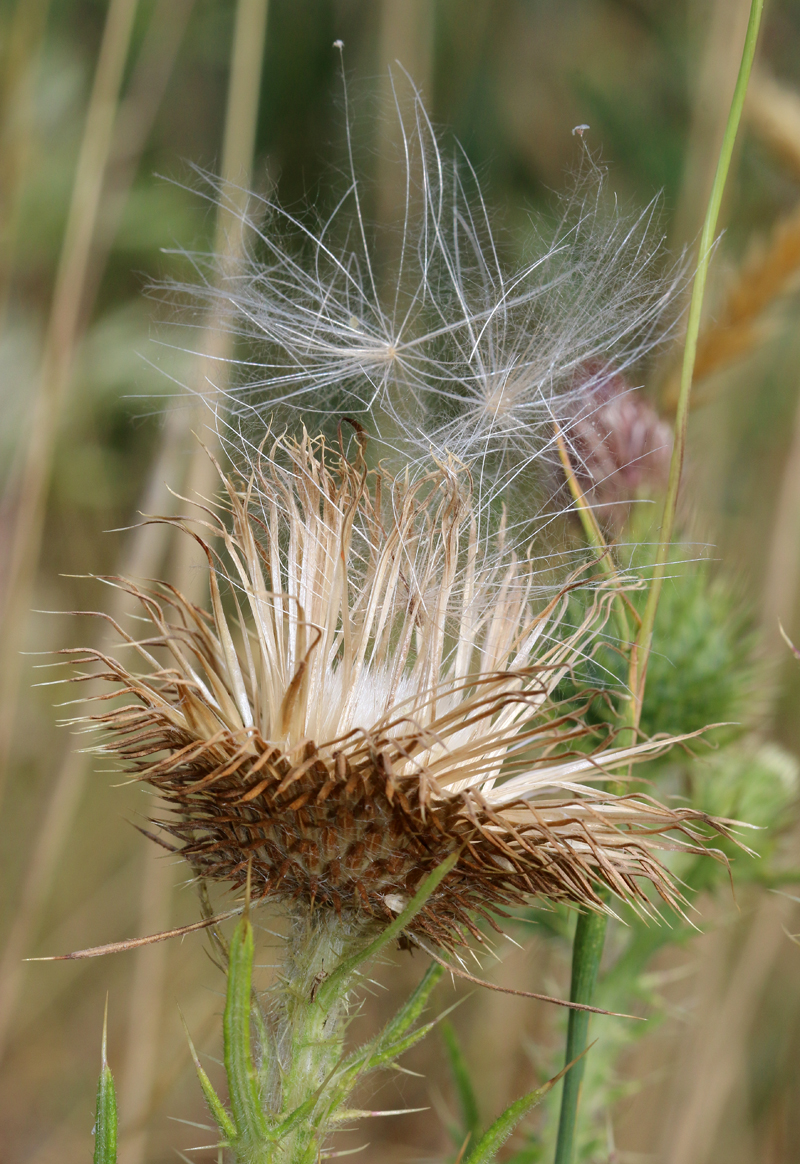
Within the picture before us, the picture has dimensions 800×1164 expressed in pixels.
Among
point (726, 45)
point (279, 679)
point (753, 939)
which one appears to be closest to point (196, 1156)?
point (753, 939)

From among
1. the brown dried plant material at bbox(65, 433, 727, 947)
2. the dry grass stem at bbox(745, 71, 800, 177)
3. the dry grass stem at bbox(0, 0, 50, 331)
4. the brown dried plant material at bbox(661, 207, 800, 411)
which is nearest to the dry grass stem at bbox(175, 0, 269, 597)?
the brown dried plant material at bbox(65, 433, 727, 947)

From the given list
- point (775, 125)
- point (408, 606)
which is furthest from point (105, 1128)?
point (775, 125)

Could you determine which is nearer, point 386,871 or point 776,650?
point 386,871

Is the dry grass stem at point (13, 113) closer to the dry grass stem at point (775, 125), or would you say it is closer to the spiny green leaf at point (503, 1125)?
the dry grass stem at point (775, 125)

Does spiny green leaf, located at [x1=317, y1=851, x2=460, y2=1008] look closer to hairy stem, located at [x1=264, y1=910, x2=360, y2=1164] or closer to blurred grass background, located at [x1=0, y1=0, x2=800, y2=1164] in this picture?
hairy stem, located at [x1=264, y1=910, x2=360, y2=1164]

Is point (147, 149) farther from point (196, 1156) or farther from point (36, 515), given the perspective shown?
point (196, 1156)

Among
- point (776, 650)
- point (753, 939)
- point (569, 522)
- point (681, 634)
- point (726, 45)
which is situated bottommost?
point (753, 939)

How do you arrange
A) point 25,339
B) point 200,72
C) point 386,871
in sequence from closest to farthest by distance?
point 386,871 < point 25,339 < point 200,72
